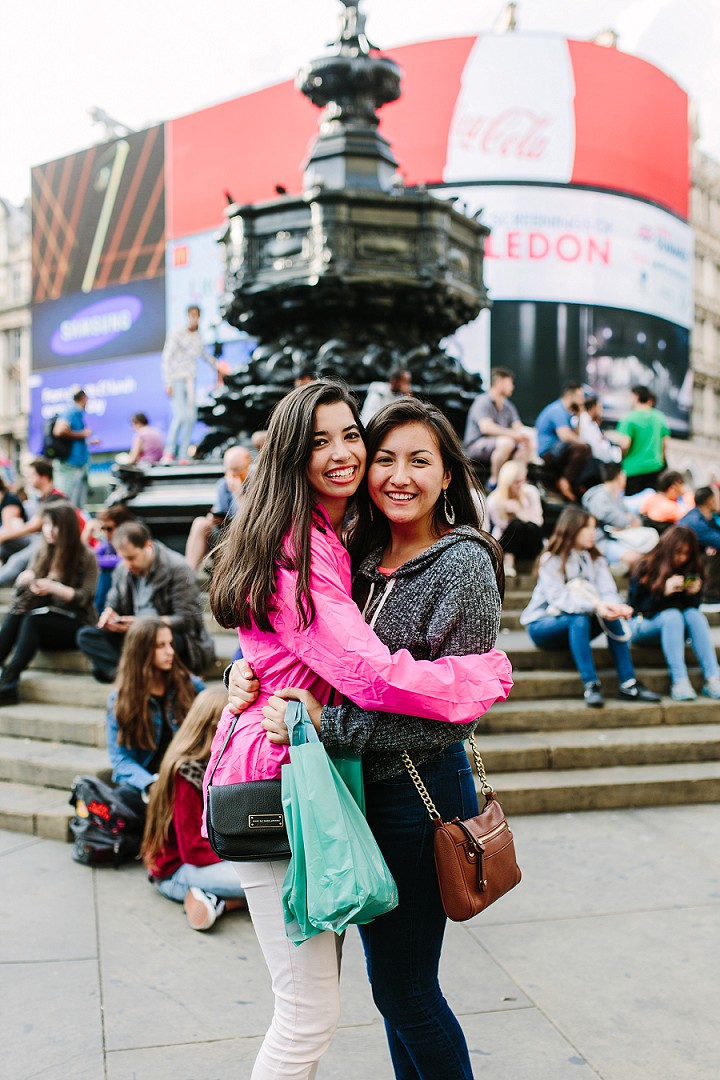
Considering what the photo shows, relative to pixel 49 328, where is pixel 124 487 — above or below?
below

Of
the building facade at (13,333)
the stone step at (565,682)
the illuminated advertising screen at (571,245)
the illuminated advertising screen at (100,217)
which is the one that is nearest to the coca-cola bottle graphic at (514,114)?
the illuminated advertising screen at (571,245)

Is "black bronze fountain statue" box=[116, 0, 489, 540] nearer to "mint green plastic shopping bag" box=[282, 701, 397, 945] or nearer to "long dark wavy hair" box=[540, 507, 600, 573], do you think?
"long dark wavy hair" box=[540, 507, 600, 573]

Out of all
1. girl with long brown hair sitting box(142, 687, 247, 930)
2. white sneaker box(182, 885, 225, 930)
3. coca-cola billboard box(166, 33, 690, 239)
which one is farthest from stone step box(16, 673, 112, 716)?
coca-cola billboard box(166, 33, 690, 239)

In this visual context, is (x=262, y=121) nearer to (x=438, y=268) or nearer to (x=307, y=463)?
(x=438, y=268)

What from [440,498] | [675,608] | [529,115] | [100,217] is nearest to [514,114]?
[529,115]

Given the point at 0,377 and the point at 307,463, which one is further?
the point at 0,377

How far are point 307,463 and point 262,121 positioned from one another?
30.8m

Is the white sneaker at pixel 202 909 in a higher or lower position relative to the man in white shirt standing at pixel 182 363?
lower

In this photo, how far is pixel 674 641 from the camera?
6.18m

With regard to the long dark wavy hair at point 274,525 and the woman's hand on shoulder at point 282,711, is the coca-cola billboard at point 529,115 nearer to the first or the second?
the long dark wavy hair at point 274,525

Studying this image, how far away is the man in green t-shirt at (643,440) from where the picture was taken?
35.1ft

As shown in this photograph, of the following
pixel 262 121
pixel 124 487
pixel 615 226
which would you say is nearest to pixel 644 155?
pixel 615 226

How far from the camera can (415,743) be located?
1.98m

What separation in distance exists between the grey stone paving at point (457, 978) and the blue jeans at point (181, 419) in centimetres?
848
